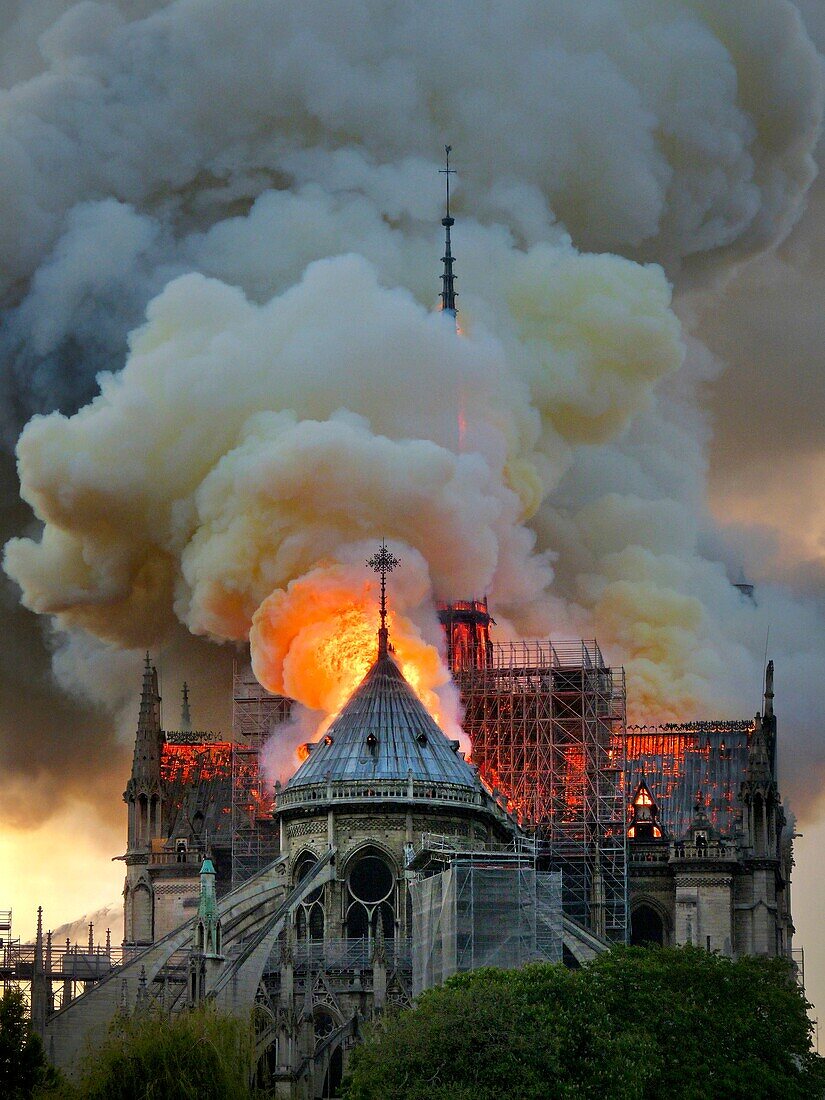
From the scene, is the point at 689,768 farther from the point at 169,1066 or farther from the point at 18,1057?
the point at 18,1057

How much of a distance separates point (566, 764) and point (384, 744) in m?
14.4

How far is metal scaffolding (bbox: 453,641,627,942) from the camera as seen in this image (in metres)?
142

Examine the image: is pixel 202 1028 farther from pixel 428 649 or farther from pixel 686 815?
pixel 686 815

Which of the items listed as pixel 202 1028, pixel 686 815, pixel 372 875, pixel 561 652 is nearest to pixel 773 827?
pixel 686 815

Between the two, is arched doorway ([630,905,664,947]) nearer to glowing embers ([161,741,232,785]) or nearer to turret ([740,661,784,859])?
turret ([740,661,784,859])

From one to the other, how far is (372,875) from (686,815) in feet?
76.2

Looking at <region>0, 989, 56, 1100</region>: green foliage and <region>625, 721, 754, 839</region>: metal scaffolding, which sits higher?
<region>625, 721, 754, 839</region>: metal scaffolding

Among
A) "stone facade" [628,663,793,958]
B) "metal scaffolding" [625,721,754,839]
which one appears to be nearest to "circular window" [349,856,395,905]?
"stone facade" [628,663,793,958]

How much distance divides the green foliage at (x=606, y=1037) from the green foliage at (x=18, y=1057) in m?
10.5

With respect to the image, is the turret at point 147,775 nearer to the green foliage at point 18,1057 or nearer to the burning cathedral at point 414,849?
the burning cathedral at point 414,849

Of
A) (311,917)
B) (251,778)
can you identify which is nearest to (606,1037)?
(311,917)

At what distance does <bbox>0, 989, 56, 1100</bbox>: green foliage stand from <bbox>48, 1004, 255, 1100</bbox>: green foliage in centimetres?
120

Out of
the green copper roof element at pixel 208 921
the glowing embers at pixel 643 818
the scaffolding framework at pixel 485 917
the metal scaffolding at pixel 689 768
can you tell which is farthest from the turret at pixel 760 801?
the green copper roof element at pixel 208 921

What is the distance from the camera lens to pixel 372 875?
428 feet
